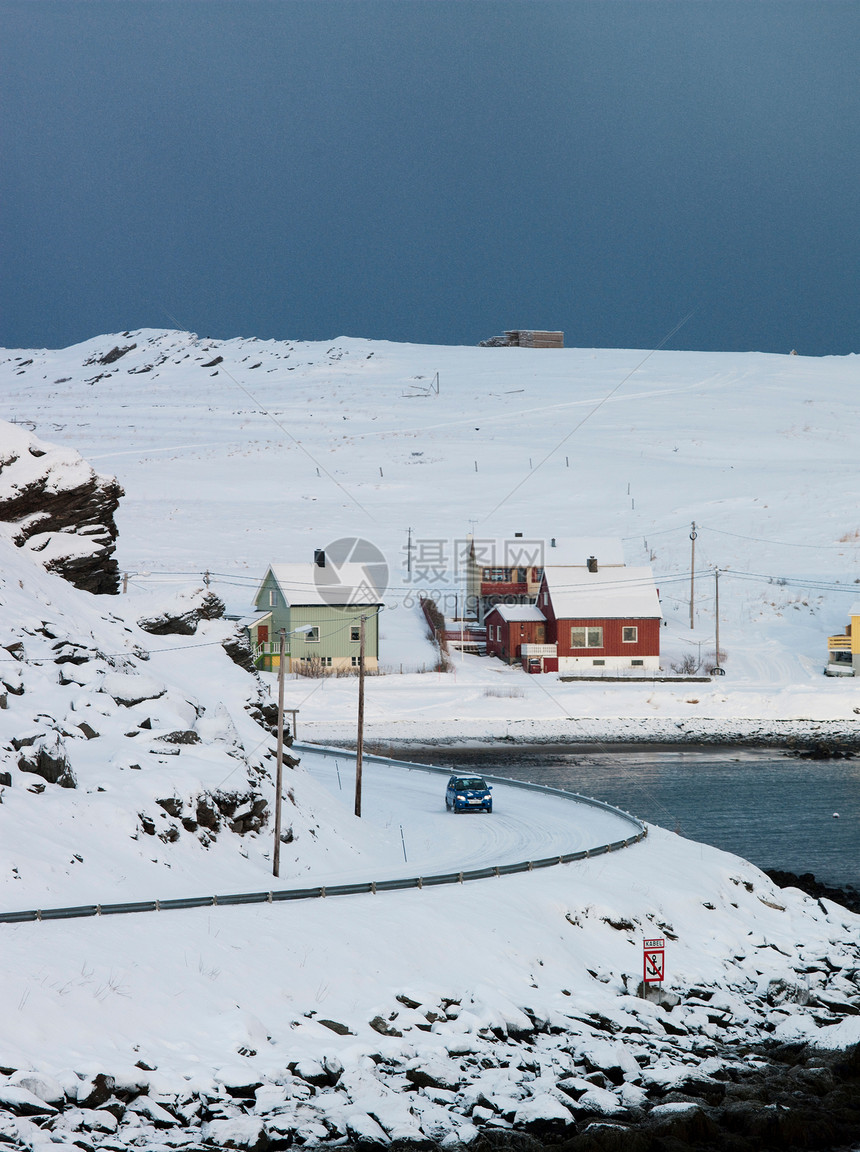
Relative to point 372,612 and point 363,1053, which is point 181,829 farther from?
point 372,612

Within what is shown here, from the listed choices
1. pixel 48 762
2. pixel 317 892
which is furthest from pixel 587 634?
pixel 48 762

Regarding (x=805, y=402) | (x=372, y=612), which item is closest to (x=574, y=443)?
(x=805, y=402)

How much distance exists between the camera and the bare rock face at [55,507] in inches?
1357

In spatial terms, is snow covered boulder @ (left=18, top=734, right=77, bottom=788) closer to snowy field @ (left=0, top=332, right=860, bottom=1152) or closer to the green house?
snowy field @ (left=0, top=332, right=860, bottom=1152)

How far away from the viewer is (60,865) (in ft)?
70.4

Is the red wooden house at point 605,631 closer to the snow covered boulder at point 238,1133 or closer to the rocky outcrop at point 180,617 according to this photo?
the rocky outcrop at point 180,617

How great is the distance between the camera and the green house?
62.9 meters

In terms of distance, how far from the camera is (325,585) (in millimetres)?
64562

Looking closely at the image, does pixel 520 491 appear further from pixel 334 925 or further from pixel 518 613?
pixel 334 925

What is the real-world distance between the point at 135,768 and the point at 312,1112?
1123 centimetres

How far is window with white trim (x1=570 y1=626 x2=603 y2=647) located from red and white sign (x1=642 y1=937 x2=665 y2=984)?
43216 millimetres

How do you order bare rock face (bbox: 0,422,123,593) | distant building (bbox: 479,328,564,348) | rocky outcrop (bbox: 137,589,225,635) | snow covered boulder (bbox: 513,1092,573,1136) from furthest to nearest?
1. distant building (bbox: 479,328,564,348)
2. rocky outcrop (bbox: 137,589,225,635)
3. bare rock face (bbox: 0,422,123,593)
4. snow covered boulder (bbox: 513,1092,573,1136)

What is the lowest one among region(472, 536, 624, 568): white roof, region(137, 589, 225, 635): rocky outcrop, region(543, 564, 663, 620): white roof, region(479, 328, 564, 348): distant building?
region(137, 589, 225, 635): rocky outcrop

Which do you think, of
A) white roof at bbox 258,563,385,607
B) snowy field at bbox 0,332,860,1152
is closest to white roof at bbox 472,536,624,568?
snowy field at bbox 0,332,860,1152
